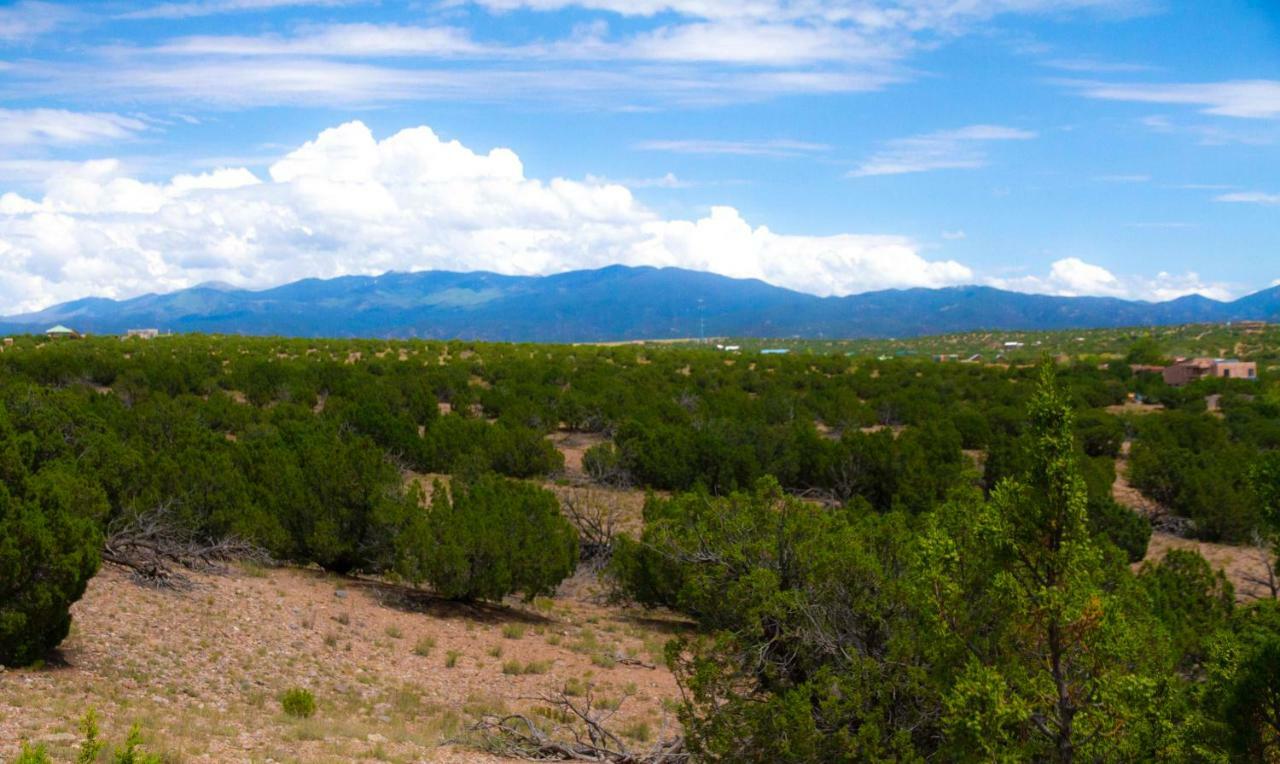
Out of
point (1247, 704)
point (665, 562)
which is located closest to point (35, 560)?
point (665, 562)

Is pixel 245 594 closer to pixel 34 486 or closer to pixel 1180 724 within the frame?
pixel 34 486

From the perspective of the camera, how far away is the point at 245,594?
49.2 ft

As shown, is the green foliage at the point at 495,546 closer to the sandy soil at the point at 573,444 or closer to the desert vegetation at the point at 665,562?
the desert vegetation at the point at 665,562

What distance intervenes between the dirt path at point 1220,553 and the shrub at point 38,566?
1872cm

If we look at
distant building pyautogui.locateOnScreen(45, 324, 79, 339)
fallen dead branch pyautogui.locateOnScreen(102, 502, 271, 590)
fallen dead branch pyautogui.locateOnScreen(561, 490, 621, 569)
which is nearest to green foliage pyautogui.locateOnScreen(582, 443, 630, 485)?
fallen dead branch pyautogui.locateOnScreen(561, 490, 621, 569)

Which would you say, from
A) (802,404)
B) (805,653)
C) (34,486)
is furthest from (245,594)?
(802,404)

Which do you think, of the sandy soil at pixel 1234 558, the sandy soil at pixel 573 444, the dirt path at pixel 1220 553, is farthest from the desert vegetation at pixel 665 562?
the sandy soil at pixel 1234 558

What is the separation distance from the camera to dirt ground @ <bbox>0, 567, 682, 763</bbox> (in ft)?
30.1

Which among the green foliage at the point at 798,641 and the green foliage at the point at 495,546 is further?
the green foliage at the point at 495,546

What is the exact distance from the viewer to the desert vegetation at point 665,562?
6930mm

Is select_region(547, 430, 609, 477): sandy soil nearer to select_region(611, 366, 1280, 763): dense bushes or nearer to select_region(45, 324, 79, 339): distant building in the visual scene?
select_region(611, 366, 1280, 763): dense bushes

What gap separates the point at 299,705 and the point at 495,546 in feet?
20.1

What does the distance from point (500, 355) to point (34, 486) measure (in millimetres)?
40306

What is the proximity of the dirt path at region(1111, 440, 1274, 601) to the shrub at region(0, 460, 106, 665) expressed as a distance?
1872 cm
